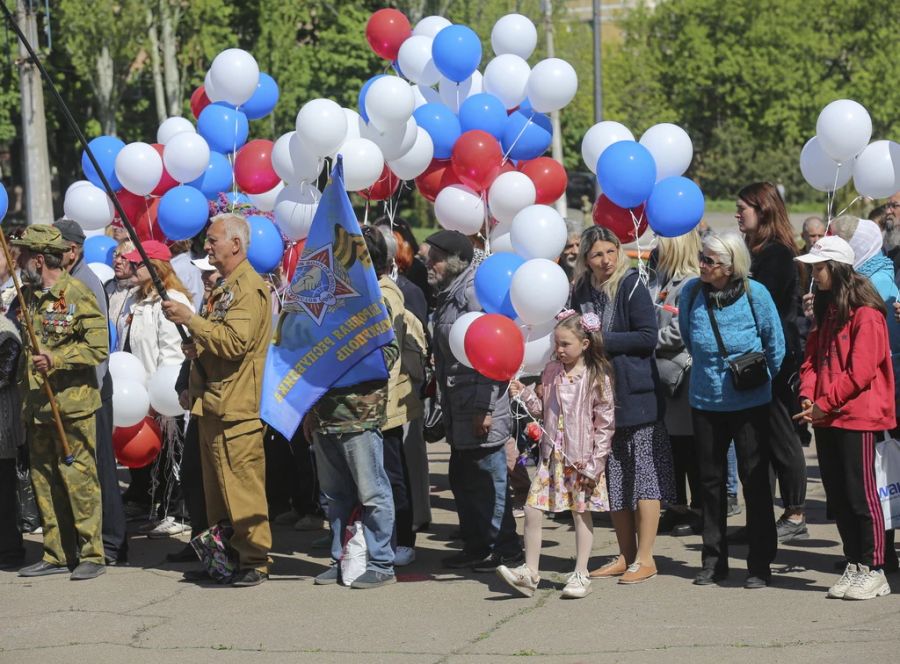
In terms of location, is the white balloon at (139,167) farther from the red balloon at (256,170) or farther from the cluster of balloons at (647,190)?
the cluster of balloons at (647,190)

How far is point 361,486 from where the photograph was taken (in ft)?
24.1

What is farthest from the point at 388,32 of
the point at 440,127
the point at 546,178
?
the point at 546,178

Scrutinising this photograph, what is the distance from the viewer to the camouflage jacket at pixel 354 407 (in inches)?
289

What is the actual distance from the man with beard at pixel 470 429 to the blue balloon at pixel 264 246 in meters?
1.30

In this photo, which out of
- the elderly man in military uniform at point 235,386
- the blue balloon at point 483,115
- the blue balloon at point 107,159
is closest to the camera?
the elderly man in military uniform at point 235,386

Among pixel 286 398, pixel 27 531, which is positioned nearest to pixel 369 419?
pixel 286 398

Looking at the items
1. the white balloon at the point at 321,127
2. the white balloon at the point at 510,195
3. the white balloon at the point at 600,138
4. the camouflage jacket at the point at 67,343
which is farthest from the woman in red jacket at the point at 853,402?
the camouflage jacket at the point at 67,343

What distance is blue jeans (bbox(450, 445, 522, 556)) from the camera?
769 cm

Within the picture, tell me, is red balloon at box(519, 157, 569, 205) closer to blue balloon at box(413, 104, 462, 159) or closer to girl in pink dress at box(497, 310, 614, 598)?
blue balloon at box(413, 104, 462, 159)

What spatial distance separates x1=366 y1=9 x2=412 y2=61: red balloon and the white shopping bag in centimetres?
473

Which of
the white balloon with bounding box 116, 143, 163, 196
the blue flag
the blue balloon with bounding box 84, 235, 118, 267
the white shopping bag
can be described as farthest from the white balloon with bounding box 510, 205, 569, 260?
the blue balloon with bounding box 84, 235, 118, 267

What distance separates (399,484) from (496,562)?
2.39ft

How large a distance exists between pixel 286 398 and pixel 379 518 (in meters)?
0.81

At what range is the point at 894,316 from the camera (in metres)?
7.70
